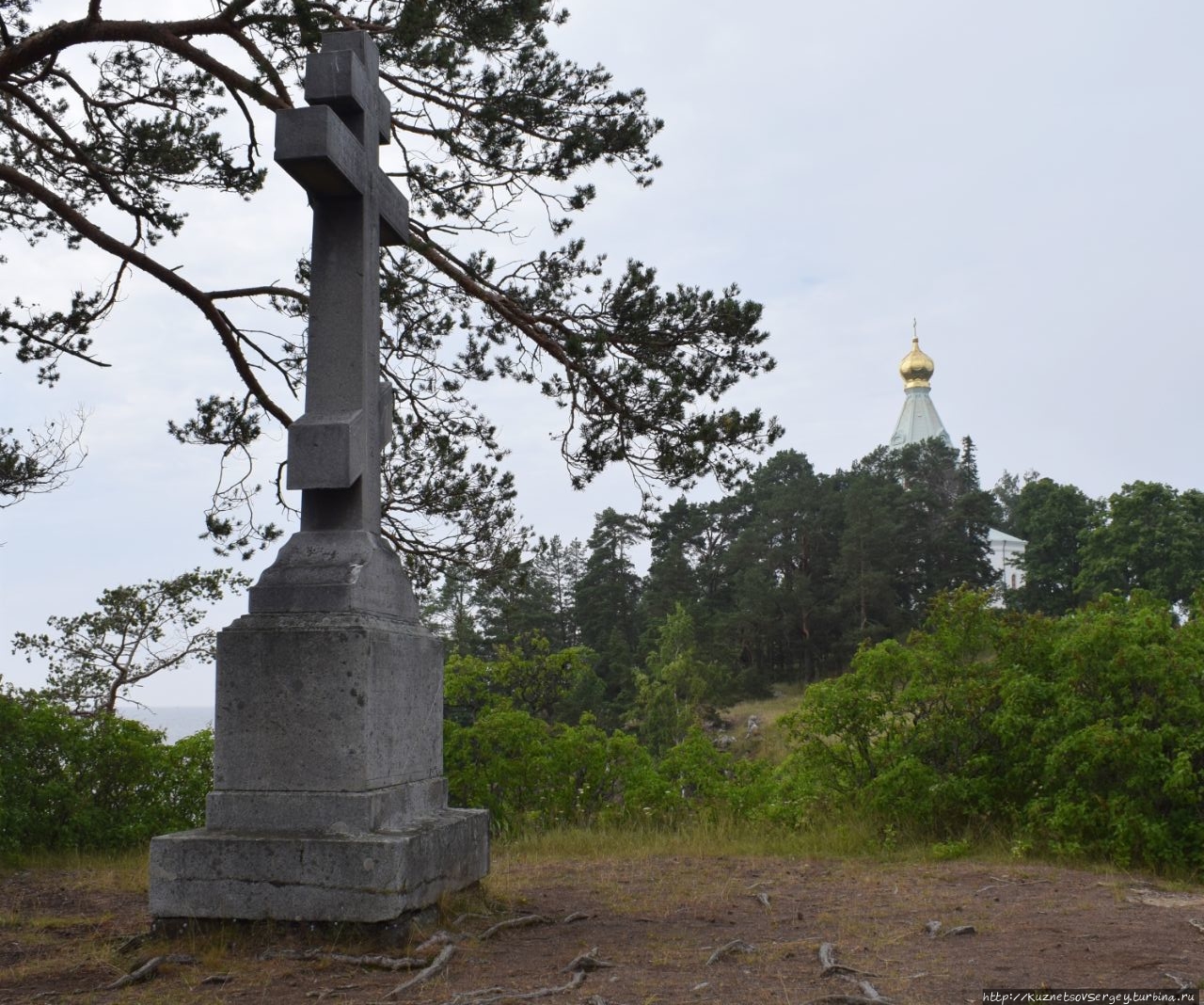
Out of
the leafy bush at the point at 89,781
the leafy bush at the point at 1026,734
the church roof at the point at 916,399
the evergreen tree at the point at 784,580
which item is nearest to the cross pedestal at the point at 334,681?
the leafy bush at the point at 1026,734

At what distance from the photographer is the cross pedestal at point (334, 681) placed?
14.8 ft

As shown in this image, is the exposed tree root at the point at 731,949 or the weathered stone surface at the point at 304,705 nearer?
the exposed tree root at the point at 731,949

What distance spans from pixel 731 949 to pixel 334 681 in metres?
1.96

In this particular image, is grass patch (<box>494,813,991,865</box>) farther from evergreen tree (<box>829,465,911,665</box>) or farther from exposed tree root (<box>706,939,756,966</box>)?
evergreen tree (<box>829,465,911,665</box>)

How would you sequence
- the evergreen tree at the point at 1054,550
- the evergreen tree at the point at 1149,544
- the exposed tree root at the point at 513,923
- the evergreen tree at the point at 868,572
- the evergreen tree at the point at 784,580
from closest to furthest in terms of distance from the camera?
the exposed tree root at the point at 513,923 < the evergreen tree at the point at 1149,544 < the evergreen tree at the point at 868,572 < the evergreen tree at the point at 784,580 < the evergreen tree at the point at 1054,550

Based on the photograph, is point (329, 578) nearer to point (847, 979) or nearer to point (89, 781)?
point (847, 979)

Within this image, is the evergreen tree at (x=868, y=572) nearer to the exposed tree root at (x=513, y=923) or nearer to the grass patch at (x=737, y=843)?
the grass patch at (x=737, y=843)

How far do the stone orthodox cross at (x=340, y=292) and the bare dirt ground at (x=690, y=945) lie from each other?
1.94 m

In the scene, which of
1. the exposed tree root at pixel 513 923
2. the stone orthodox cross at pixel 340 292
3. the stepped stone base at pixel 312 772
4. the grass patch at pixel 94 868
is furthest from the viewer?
the grass patch at pixel 94 868

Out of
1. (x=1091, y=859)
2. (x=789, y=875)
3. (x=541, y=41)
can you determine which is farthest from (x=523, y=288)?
(x=1091, y=859)

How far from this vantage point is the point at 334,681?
4.69 metres

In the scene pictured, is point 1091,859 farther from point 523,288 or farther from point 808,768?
point 523,288

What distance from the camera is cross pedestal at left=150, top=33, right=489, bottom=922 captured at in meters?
4.52

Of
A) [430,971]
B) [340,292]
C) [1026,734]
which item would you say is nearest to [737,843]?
[1026,734]
